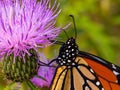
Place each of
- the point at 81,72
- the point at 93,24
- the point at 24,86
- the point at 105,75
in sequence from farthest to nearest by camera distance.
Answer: the point at 93,24 → the point at 81,72 → the point at 105,75 → the point at 24,86

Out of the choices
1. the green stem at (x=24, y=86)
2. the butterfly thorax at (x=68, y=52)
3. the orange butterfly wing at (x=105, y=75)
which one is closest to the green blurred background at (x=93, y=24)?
the butterfly thorax at (x=68, y=52)

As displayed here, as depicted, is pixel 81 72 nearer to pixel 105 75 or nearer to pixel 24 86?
pixel 105 75

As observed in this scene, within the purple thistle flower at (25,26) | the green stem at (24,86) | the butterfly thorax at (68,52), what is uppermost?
the purple thistle flower at (25,26)

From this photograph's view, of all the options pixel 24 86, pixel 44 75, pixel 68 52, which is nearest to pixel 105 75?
pixel 68 52

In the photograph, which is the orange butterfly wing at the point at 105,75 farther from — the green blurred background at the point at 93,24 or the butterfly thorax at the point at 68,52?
the green blurred background at the point at 93,24

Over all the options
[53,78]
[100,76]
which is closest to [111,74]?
[100,76]

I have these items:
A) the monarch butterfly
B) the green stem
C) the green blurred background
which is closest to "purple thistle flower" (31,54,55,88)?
the monarch butterfly

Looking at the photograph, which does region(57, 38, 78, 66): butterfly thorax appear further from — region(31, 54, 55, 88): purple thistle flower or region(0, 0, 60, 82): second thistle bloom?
region(0, 0, 60, 82): second thistle bloom

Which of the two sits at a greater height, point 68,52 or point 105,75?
point 68,52
